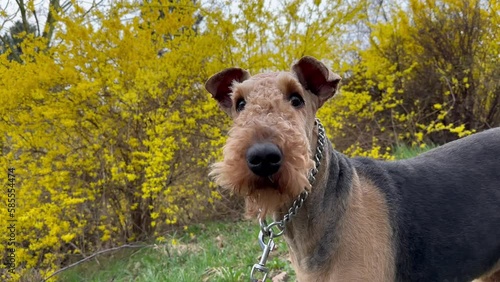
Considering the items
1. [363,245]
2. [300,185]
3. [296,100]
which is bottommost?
[363,245]

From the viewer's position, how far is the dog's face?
5.82 feet

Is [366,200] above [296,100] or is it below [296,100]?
below

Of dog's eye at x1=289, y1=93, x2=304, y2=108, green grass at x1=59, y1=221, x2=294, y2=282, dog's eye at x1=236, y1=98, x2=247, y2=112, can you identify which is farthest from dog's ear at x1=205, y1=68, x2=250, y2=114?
green grass at x1=59, y1=221, x2=294, y2=282

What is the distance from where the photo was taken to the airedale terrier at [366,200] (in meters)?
1.99

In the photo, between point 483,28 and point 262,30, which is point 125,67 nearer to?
point 262,30

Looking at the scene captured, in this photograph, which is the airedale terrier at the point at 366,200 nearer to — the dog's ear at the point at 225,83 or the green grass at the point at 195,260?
the dog's ear at the point at 225,83

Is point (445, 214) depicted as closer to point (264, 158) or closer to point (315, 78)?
point (315, 78)

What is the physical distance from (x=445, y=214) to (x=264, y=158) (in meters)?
1.22

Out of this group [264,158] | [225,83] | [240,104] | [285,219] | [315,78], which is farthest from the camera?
[225,83]

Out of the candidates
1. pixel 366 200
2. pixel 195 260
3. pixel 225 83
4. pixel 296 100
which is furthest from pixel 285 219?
pixel 195 260

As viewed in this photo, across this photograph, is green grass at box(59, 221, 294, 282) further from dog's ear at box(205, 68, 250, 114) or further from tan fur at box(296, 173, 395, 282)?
dog's ear at box(205, 68, 250, 114)

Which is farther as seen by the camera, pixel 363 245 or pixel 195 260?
pixel 195 260

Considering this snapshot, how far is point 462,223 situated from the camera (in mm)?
2344

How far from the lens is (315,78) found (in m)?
2.42
